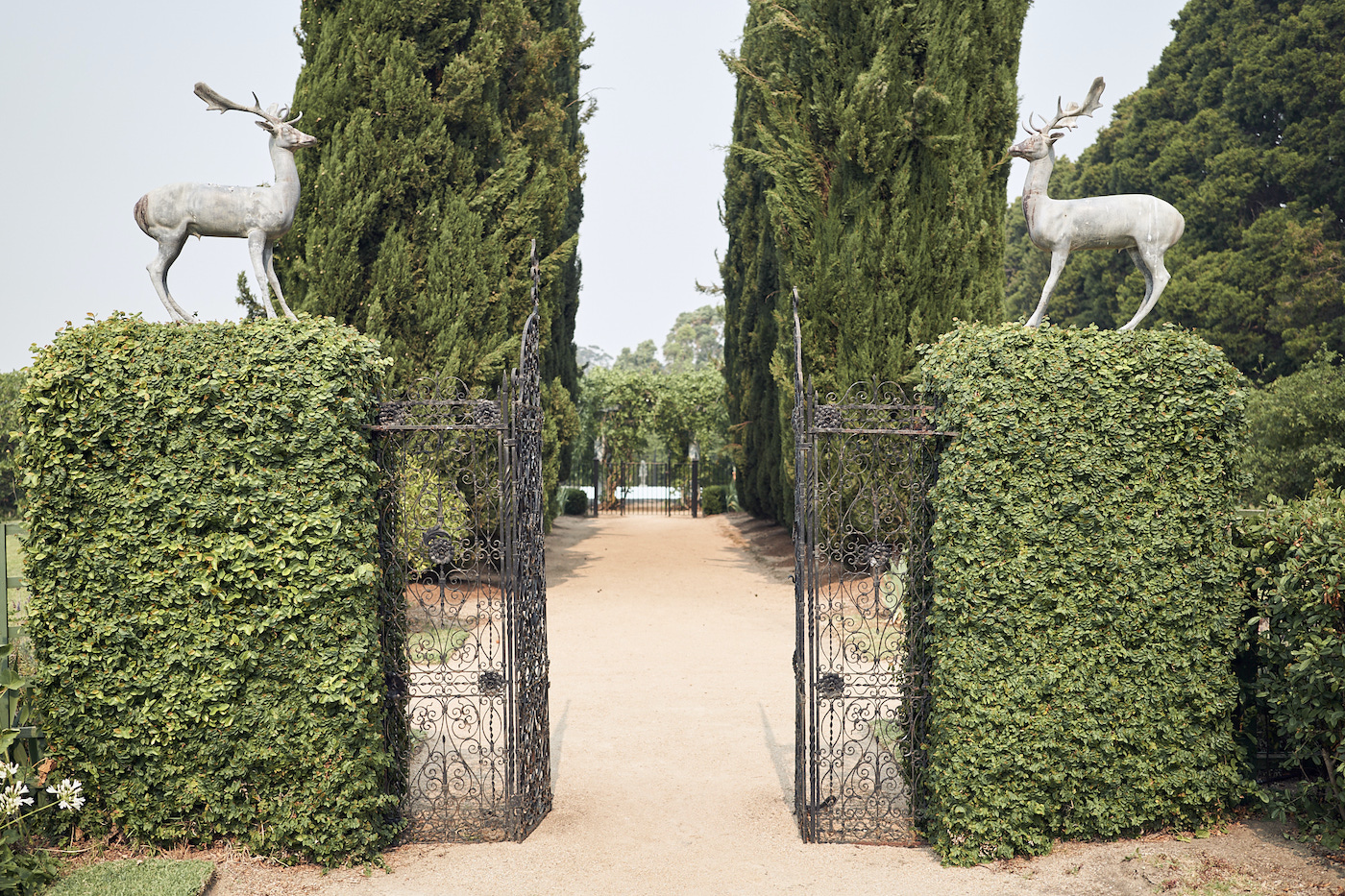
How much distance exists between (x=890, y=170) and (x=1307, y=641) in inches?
323

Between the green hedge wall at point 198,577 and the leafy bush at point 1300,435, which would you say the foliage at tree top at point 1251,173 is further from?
the green hedge wall at point 198,577

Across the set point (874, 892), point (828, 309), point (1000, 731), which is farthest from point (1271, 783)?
point (828, 309)

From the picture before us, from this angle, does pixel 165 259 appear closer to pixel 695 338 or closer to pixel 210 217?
pixel 210 217

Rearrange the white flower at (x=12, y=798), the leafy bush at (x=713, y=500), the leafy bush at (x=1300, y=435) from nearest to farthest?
1. the white flower at (x=12, y=798)
2. the leafy bush at (x=1300, y=435)
3. the leafy bush at (x=713, y=500)

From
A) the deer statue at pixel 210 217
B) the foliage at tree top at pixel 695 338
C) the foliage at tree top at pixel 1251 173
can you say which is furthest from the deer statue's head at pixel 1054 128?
the foliage at tree top at pixel 695 338

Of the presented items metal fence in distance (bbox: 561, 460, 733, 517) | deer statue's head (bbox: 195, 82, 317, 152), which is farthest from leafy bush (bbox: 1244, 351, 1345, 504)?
metal fence in distance (bbox: 561, 460, 733, 517)

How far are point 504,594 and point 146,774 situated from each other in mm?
2064

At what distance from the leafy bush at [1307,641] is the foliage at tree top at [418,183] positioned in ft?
29.3

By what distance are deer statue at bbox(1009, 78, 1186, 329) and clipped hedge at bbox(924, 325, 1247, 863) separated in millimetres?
842

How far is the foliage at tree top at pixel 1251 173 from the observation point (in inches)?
827

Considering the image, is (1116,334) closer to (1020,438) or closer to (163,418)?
(1020,438)

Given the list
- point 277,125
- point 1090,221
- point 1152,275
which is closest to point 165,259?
point 277,125

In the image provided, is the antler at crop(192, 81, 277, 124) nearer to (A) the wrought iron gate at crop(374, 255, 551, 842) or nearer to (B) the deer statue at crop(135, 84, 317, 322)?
(B) the deer statue at crop(135, 84, 317, 322)

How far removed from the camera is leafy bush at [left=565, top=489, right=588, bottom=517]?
85.6ft
